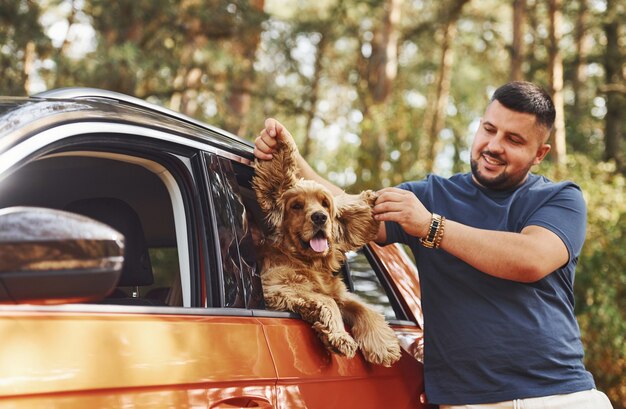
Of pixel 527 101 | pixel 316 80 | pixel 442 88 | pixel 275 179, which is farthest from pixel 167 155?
pixel 316 80

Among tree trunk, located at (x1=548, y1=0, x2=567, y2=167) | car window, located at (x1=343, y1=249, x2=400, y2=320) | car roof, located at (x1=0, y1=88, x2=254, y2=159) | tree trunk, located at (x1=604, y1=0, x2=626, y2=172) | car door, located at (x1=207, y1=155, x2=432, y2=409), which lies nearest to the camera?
car roof, located at (x1=0, y1=88, x2=254, y2=159)

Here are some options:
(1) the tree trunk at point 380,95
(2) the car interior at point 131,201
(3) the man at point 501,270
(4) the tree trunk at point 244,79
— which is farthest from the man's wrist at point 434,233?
(4) the tree trunk at point 244,79

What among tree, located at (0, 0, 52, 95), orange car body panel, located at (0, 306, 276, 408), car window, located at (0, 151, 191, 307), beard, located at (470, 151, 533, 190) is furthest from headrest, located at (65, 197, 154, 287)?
tree, located at (0, 0, 52, 95)

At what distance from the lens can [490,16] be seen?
80.5ft

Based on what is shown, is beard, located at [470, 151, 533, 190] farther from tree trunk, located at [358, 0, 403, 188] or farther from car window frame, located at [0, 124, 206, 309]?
tree trunk, located at [358, 0, 403, 188]

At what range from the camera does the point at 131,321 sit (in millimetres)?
2186

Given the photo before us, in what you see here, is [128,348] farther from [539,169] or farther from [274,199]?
[539,169]

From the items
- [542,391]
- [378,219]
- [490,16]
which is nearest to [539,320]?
[542,391]

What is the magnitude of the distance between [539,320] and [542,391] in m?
0.29

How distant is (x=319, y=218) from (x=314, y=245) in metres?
0.12

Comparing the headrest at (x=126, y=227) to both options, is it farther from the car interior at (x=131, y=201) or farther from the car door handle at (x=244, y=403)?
the car door handle at (x=244, y=403)

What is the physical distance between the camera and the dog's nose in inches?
133

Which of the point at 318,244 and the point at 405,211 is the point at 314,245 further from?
the point at 405,211

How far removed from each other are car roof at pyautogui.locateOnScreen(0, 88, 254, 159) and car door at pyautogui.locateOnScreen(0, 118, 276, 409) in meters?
0.03
